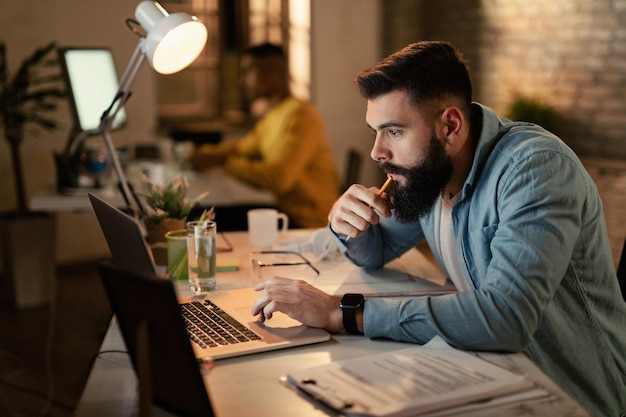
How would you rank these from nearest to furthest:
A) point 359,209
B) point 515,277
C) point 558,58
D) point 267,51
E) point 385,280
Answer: point 515,277 → point 359,209 → point 385,280 → point 267,51 → point 558,58

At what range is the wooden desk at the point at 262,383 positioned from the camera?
1.24 metres

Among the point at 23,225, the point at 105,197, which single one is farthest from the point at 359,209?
the point at 23,225

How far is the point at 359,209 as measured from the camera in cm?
189

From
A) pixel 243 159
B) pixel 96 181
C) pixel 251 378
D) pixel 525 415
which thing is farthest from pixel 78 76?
pixel 525 415

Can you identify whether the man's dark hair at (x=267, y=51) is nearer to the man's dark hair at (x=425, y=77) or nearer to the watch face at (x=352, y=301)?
the man's dark hair at (x=425, y=77)

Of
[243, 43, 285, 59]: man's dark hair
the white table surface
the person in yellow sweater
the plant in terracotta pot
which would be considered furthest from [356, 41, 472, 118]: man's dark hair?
[243, 43, 285, 59]: man's dark hair

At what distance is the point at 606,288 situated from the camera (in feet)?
5.58

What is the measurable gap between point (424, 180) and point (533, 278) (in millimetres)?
381

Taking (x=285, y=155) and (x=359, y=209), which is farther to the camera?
(x=285, y=155)

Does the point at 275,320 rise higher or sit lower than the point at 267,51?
lower

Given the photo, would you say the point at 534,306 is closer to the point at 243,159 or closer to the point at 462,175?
the point at 462,175

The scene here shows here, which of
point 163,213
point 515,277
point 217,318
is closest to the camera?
point 515,277

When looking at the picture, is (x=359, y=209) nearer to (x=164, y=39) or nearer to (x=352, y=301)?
(x=352, y=301)

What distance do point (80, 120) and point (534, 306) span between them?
A: 2.46 metres
